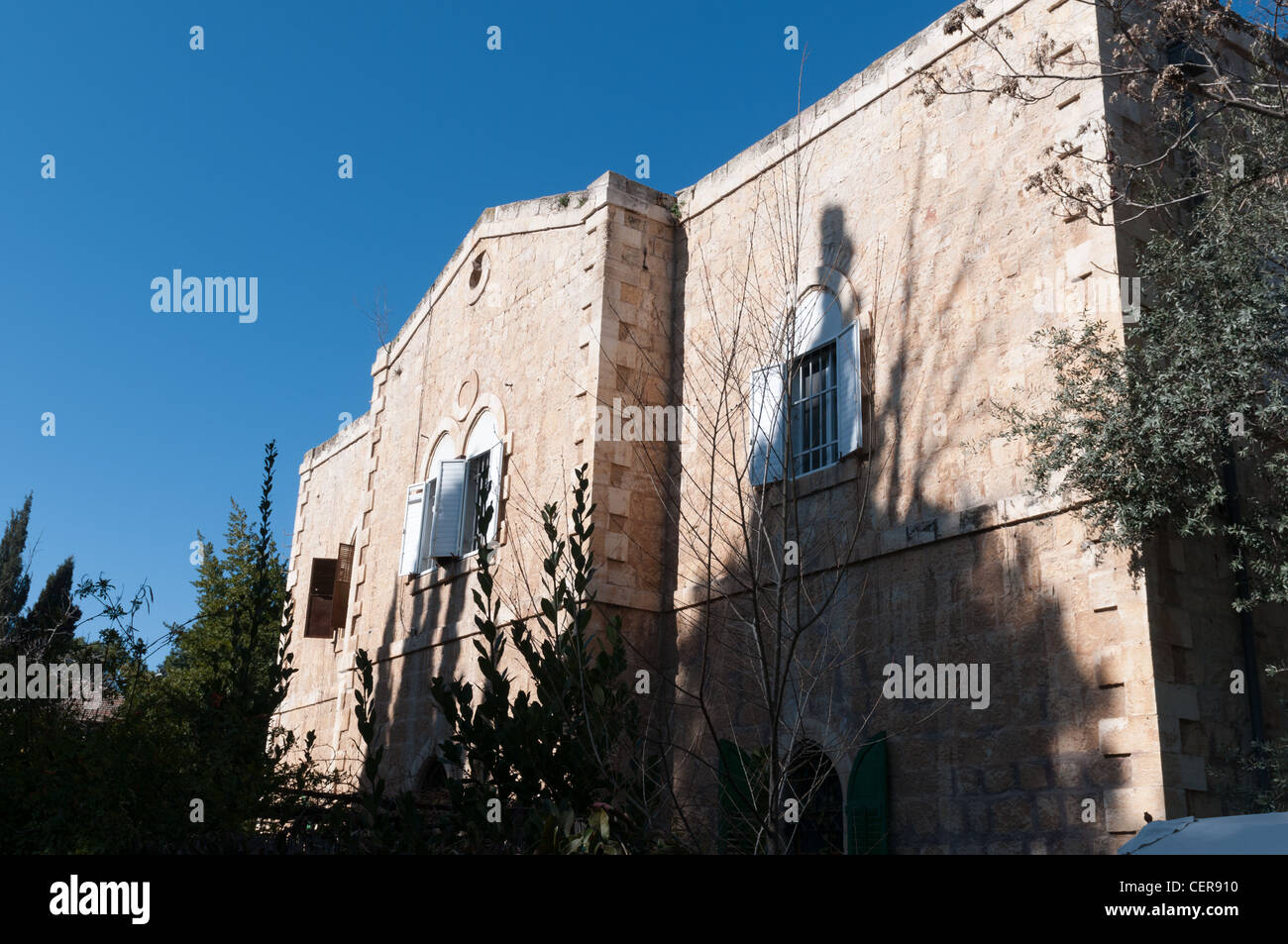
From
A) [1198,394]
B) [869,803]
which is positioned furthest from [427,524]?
[1198,394]

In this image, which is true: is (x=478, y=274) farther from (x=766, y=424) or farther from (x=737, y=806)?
(x=737, y=806)

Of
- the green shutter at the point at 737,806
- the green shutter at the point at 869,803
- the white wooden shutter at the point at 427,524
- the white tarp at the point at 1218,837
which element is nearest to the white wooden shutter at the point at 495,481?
the white wooden shutter at the point at 427,524

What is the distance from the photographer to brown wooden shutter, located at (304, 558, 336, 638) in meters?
16.3

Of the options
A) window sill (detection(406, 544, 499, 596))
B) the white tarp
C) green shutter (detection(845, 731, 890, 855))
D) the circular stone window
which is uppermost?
the circular stone window

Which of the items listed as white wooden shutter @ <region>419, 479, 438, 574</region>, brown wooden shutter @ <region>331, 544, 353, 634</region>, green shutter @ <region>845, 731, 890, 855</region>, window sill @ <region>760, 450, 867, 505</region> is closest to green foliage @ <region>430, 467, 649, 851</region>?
green shutter @ <region>845, 731, 890, 855</region>

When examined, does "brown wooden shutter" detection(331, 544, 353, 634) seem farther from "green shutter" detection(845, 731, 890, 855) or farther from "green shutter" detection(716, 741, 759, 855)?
"green shutter" detection(845, 731, 890, 855)

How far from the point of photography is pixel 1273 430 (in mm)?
6086

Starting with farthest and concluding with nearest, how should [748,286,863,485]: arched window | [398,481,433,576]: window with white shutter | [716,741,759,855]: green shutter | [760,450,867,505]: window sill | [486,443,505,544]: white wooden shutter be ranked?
[398,481,433,576]: window with white shutter
[486,443,505,544]: white wooden shutter
[748,286,863,485]: arched window
[760,450,867,505]: window sill
[716,741,759,855]: green shutter

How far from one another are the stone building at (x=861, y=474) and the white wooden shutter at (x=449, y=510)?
0.03m

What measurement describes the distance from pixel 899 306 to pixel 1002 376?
4.17 feet

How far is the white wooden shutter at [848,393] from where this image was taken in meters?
8.33

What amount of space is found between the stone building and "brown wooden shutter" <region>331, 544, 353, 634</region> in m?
3.15

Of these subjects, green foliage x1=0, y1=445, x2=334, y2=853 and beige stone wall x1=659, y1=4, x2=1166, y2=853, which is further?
beige stone wall x1=659, y1=4, x2=1166, y2=853

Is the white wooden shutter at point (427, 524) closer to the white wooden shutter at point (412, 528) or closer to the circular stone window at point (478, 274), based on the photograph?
the white wooden shutter at point (412, 528)
